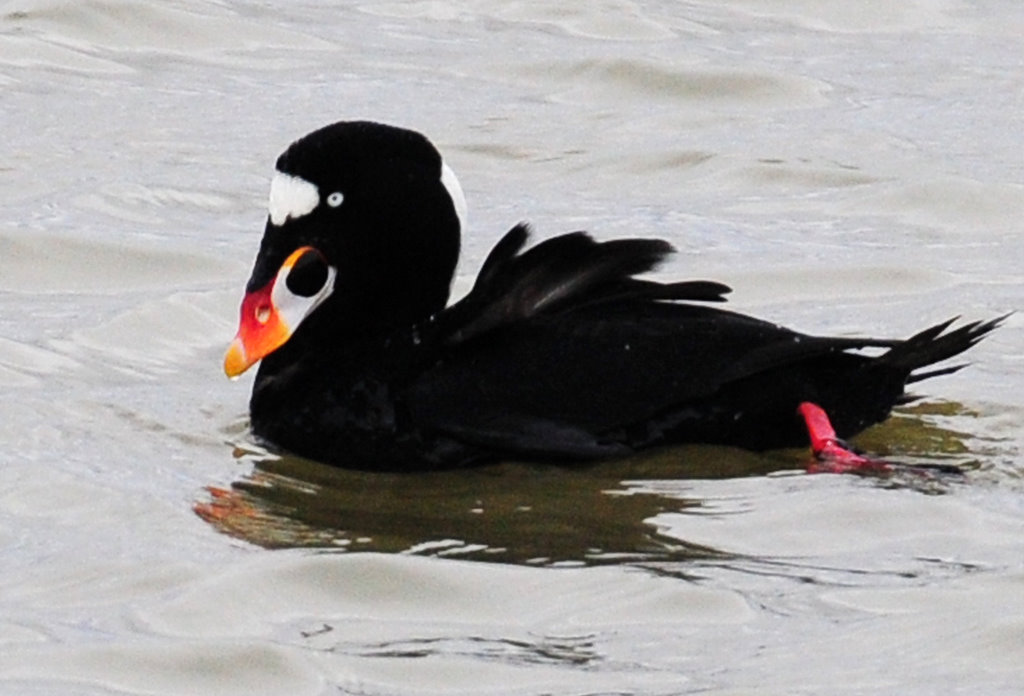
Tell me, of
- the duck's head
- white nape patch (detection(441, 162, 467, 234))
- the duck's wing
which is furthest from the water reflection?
white nape patch (detection(441, 162, 467, 234))

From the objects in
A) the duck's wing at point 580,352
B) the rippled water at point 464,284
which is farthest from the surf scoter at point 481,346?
Result: the rippled water at point 464,284

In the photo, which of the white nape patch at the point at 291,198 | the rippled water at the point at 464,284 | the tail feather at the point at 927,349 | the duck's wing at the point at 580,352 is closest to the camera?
the rippled water at the point at 464,284

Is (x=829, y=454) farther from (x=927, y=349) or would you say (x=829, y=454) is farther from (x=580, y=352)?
(x=580, y=352)

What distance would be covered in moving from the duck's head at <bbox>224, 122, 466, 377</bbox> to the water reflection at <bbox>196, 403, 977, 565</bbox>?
0.42 meters

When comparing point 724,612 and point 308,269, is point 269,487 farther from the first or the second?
point 724,612

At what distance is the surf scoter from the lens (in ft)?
22.4

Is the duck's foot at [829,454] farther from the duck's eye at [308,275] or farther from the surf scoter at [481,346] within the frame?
the duck's eye at [308,275]

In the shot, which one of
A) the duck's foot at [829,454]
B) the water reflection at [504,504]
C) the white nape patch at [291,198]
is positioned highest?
the white nape patch at [291,198]

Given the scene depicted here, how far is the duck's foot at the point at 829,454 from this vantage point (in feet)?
22.5

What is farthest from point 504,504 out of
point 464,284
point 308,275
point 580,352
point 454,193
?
point 464,284

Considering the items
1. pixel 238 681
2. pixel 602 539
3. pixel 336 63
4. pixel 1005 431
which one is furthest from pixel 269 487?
pixel 336 63

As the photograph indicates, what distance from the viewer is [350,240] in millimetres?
7340

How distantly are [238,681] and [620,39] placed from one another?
9233mm

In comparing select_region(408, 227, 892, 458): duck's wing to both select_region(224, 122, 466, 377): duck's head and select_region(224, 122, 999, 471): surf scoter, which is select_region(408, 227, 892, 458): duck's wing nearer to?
select_region(224, 122, 999, 471): surf scoter
